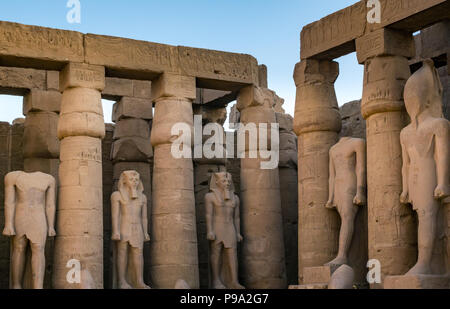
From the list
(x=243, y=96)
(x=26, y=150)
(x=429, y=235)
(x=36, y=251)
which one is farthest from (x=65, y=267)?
(x=429, y=235)

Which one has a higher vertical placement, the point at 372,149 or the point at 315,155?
the point at 315,155

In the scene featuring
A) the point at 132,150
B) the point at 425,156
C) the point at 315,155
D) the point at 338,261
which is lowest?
the point at 338,261

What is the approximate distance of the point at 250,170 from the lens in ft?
54.0

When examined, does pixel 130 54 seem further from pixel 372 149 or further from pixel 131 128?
pixel 372 149

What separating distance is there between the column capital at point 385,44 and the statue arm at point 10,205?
6.48 metres

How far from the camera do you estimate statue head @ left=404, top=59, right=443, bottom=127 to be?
12.3 metres

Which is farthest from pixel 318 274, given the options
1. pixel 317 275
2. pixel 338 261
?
pixel 338 261

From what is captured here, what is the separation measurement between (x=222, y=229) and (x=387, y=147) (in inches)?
167

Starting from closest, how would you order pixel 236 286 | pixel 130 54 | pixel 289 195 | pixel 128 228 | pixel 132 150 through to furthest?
pixel 128 228, pixel 130 54, pixel 236 286, pixel 289 195, pixel 132 150

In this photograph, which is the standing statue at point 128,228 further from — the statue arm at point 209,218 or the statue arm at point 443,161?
the statue arm at point 443,161

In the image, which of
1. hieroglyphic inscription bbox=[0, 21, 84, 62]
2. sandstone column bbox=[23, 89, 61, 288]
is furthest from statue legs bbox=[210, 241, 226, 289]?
hieroglyphic inscription bbox=[0, 21, 84, 62]

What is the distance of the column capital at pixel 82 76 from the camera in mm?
14852

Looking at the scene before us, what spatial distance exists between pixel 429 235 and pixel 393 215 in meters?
0.99

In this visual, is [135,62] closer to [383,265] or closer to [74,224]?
[74,224]
